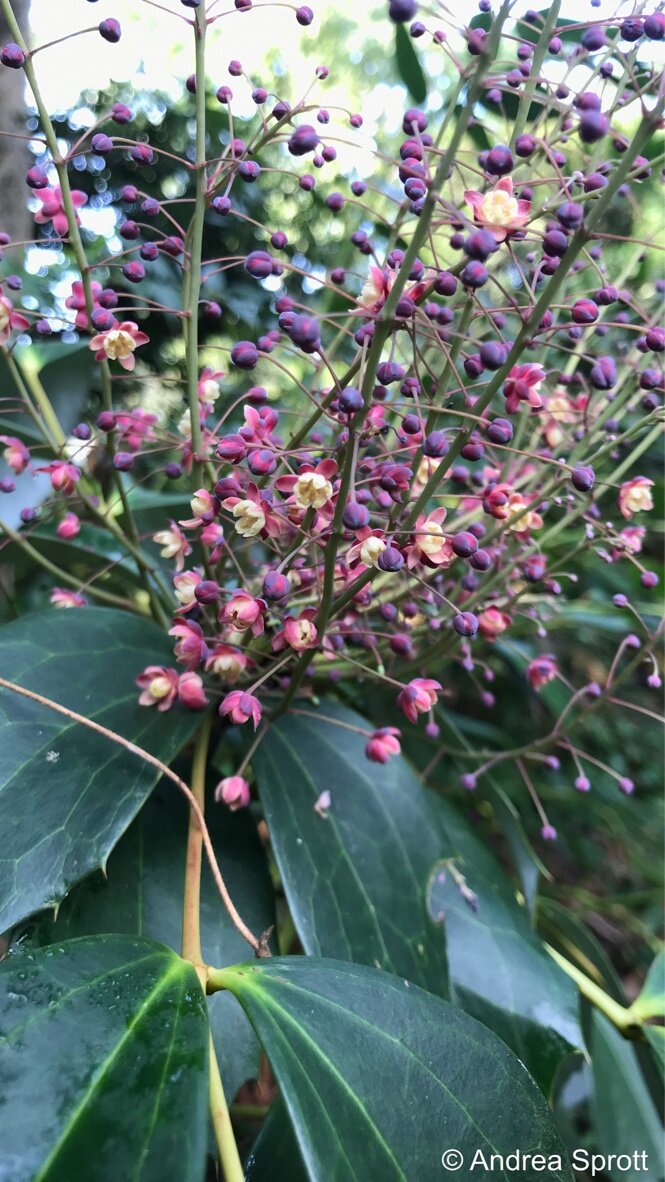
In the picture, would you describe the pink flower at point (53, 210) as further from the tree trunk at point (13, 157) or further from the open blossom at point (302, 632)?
the tree trunk at point (13, 157)

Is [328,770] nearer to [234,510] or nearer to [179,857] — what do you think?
[179,857]

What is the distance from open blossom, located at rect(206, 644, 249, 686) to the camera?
47 centimetres

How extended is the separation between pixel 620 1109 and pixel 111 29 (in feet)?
2.97

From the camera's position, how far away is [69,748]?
46cm

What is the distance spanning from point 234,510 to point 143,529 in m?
0.48

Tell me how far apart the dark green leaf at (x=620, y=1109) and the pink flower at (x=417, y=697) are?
1.41 feet

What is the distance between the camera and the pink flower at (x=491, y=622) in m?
0.56

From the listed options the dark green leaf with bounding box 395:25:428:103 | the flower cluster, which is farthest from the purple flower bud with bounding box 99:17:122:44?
the dark green leaf with bounding box 395:25:428:103

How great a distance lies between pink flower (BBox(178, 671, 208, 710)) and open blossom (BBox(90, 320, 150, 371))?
199 millimetres

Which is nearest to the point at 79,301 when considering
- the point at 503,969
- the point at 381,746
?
the point at 381,746

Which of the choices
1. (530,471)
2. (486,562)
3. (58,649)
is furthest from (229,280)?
(486,562)

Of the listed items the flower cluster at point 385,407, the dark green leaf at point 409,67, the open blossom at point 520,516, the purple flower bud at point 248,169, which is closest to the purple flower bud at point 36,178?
the flower cluster at point 385,407

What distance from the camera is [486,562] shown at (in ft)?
1.30

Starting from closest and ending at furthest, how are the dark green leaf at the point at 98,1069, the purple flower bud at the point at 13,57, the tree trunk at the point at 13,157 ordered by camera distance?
the dark green leaf at the point at 98,1069 < the purple flower bud at the point at 13,57 < the tree trunk at the point at 13,157
